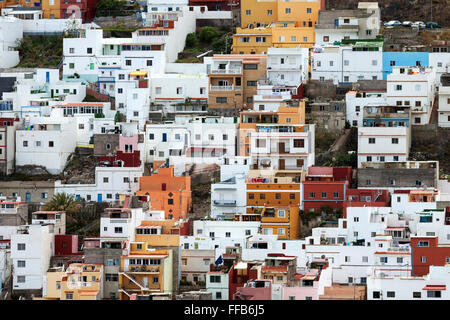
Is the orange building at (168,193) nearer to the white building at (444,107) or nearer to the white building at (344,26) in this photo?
the white building at (444,107)

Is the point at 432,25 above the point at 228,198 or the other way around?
above

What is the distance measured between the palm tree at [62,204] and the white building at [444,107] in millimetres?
12290

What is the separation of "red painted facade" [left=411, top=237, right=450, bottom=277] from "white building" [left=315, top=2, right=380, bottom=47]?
16747mm

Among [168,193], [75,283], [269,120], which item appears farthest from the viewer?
[269,120]

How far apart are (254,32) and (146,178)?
12423 millimetres

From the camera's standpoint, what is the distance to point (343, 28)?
144ft

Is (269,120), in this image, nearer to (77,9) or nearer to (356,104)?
(356,104)

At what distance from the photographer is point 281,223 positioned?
→ 1235 inches

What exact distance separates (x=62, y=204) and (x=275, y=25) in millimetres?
14678

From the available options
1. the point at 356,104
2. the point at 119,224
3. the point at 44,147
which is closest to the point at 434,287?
the point at 119,224

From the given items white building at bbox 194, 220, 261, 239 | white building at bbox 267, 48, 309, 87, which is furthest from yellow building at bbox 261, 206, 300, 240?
white building at bbox 267, 48, 309, 87

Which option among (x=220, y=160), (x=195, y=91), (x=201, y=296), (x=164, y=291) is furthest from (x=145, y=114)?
(x=201, y=296)

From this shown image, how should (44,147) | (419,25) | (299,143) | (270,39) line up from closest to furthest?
(299,143) → (44,147) → (270,39) → (419,25)

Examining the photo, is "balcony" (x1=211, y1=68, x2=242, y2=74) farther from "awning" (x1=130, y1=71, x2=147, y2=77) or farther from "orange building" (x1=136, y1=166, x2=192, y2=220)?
"orange building" (x1=136, y1=166, x2=192, y2=220)
